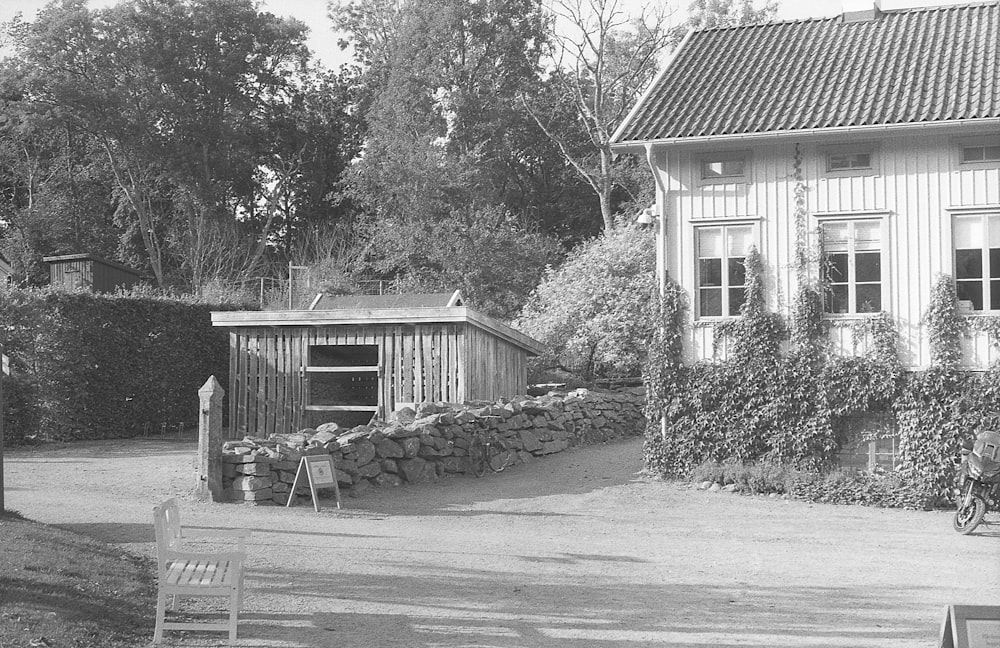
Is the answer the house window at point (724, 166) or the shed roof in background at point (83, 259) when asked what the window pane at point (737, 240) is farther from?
the shed roof in background at point (83, 259)

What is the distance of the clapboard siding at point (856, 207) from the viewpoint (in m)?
17.3

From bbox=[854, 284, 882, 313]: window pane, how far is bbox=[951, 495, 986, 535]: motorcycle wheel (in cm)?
418

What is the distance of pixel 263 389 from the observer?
2289 centimetres

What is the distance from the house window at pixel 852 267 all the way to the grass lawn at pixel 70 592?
1179 centimetres

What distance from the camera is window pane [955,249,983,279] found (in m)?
17.2

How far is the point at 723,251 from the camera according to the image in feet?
60.6

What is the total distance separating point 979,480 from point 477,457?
26.9 ft

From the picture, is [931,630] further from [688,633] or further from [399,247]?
[399,247]

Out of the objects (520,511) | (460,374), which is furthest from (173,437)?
(520,511)

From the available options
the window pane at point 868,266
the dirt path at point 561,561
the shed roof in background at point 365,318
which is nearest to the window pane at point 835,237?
the window pane at point 868,266

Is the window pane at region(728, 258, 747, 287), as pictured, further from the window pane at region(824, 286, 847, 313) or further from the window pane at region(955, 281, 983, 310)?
the window pane at region(955, 281, 983, 310)

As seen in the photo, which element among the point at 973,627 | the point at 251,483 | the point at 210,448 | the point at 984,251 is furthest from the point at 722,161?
the point at 973,627

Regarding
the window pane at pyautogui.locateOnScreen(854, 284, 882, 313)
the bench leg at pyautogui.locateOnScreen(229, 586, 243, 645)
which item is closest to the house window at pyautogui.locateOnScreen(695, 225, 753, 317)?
the window pane at pyautogui.locateOnScreen(854, 284, 882, 313)

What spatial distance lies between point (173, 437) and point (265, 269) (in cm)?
2271
